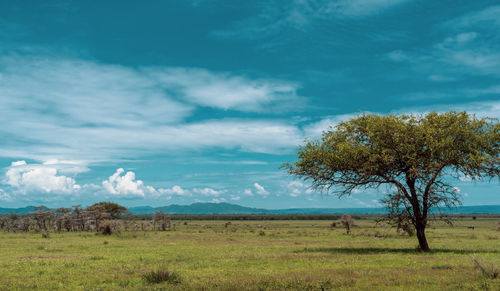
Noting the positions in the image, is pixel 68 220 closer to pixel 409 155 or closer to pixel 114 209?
pixel 114 209

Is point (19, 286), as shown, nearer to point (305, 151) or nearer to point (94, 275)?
point (94, 275)

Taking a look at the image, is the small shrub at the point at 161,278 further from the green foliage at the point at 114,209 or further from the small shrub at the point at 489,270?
the green foliage at the point at 114,209

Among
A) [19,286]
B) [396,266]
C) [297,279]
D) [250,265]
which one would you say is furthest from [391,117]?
[19,286]

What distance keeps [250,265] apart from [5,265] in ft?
50.7

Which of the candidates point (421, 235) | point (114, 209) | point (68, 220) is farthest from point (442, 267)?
point (114, 209)

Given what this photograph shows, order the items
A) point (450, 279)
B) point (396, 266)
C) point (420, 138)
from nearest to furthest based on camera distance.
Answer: point (450, 279) → point (396, 266) → point (420, 138)

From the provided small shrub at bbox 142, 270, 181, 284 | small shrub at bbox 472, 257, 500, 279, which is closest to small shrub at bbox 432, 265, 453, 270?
small shrub at bbox 472, 257, 500, 279

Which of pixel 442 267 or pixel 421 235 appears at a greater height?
pixel 421 235

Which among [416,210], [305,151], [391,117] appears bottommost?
[416,210]

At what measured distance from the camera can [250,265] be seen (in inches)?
1013

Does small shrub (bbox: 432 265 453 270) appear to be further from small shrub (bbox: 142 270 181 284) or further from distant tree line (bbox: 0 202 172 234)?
distant tree line (bbox: 0 202 172 234)

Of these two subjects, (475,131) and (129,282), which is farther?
(475,131)

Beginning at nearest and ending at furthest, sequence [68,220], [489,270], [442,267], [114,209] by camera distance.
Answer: [489,270]
[442,267]
[68,220]
[114,209]

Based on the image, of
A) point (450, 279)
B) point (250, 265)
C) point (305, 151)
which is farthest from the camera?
point (305, 151)
